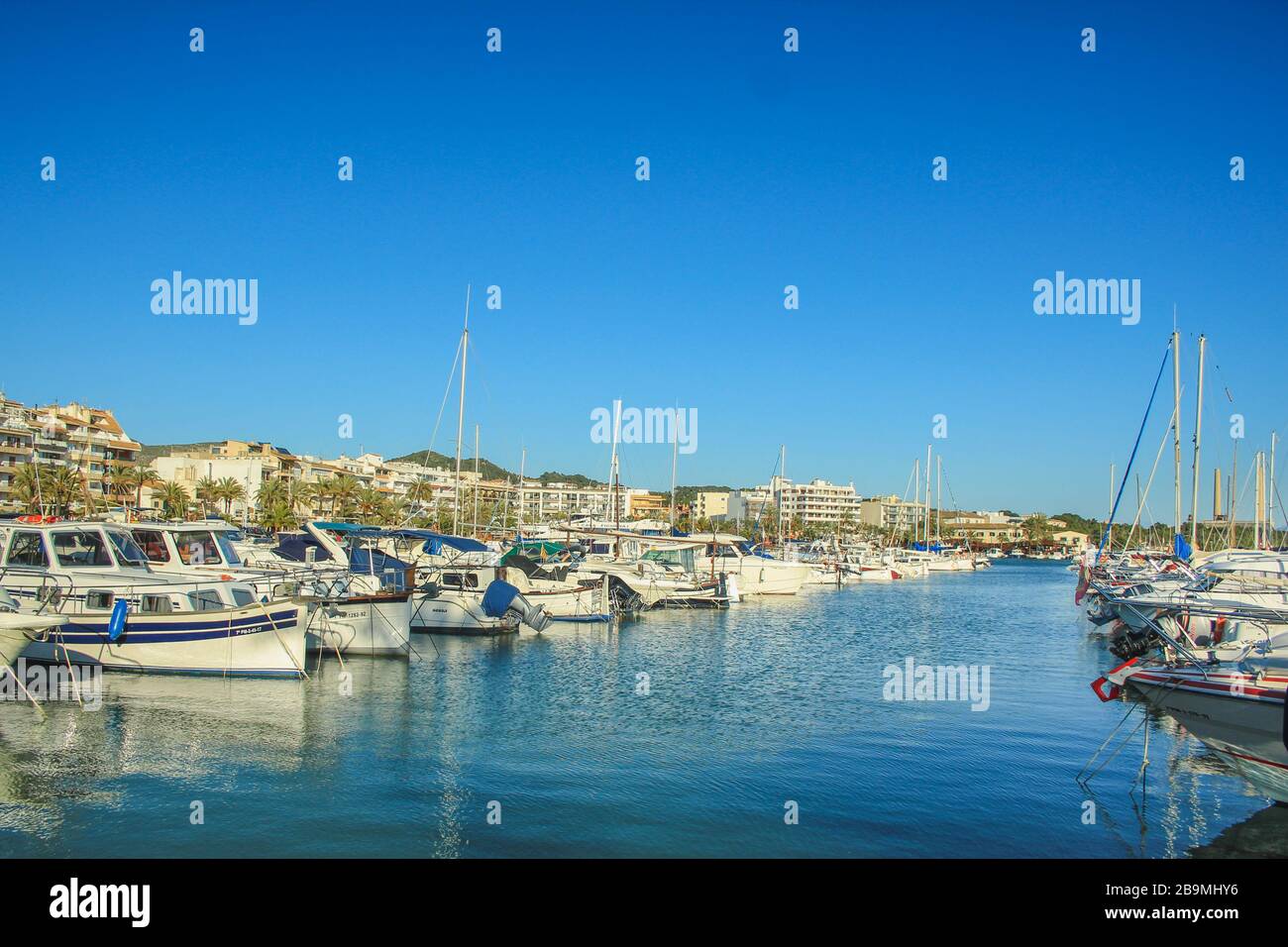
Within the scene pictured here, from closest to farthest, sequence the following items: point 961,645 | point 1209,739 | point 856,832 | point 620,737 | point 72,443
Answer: point 856,832 < point 1209,739 < point 620,737 < point 961,645 < point 72,443

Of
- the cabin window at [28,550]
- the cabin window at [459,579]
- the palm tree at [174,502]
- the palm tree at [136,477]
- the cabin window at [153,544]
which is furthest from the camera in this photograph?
the palm tree at [136,477]

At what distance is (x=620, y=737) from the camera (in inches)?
824

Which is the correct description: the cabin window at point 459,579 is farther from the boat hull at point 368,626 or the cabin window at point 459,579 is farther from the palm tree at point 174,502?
the palm tree at point 174,502

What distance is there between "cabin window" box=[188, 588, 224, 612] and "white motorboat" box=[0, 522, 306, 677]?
26 millimetres

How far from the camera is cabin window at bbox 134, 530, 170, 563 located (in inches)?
1185

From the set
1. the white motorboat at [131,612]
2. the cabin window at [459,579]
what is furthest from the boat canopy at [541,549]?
the white motorboat at [131,612]

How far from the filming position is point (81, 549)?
26453mm

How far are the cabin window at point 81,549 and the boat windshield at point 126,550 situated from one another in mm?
320

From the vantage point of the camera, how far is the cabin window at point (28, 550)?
2580 cm

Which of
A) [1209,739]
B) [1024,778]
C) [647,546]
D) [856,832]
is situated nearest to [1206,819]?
[1209,739]

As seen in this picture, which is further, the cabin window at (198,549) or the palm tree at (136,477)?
the palm tree at (136,477)

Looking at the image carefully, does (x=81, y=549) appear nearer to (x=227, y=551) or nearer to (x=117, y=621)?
(x=117, y=621)
